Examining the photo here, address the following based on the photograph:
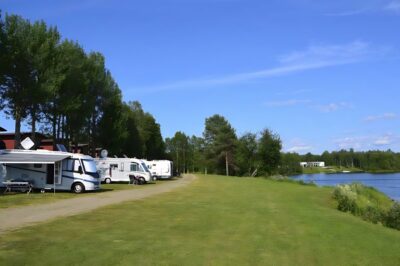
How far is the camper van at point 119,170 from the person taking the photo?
43344mm

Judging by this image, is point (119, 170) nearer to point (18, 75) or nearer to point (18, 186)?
point (18, 75)

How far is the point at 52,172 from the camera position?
29406mm

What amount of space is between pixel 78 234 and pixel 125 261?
11.0 ft

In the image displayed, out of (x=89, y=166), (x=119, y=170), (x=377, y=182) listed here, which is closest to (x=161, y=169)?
(x=119, y=170)

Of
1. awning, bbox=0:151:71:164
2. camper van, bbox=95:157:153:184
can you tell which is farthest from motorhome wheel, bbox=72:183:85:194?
camper van, bbox=95:157:153:184

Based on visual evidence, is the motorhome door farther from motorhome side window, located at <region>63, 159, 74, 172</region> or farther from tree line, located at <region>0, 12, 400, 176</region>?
tree line, located at <region>0, 12, 400, 176</region>

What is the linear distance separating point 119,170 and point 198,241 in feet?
107

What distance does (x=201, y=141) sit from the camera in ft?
365

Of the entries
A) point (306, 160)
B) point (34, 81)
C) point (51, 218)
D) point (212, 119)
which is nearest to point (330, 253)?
point (51, 218)

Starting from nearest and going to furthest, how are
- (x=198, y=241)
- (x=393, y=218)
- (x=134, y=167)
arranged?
(x=198, y=241)
(x=393, y=218)
(x=134, y=167)

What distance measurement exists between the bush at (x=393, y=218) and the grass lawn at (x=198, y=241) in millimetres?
2355

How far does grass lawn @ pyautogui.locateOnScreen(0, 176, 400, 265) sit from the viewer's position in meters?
9.70

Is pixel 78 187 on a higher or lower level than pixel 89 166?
lower

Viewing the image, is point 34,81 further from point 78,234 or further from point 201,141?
point 201,141
